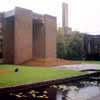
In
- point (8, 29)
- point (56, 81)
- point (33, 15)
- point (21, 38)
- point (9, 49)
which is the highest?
point (33, 15)

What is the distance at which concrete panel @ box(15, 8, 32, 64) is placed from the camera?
21.1m

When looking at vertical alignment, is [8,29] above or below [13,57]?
above

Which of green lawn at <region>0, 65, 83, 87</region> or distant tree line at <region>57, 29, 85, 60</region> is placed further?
distant tree line at <region>57, 29, 85, 60</region>

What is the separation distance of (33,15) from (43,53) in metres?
6.24

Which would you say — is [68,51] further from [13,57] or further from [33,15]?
[13,57]

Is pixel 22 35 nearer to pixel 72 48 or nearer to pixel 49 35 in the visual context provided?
pixel 49 35

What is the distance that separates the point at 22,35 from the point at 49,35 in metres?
5.70

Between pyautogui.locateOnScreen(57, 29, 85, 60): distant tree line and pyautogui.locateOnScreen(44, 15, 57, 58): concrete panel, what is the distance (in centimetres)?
673

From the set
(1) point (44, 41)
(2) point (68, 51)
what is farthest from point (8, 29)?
(2) point (68, 51)

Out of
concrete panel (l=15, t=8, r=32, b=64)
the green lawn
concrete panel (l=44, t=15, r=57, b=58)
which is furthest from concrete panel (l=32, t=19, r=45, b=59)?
the green lawn

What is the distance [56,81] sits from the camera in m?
8.32

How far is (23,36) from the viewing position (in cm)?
2177

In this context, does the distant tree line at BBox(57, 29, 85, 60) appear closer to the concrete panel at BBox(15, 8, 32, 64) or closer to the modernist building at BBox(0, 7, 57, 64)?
the modernist building at BBox(0, 7, 57, 64)

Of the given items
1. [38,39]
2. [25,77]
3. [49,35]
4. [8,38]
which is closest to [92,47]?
[49,35]
